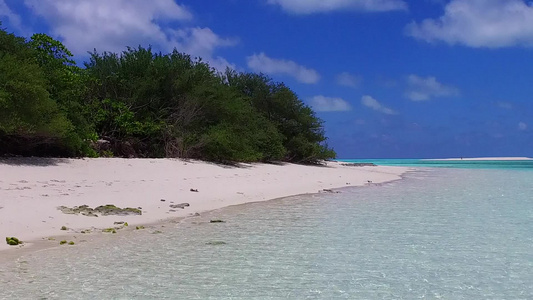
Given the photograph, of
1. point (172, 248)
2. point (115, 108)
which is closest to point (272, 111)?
point (115, 108)

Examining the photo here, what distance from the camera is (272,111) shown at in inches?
1452

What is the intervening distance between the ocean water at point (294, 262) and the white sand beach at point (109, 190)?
1.07 m

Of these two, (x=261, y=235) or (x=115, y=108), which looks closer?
(x=261, y=235)

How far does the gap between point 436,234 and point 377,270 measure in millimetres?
3127

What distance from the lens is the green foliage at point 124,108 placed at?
1418cm

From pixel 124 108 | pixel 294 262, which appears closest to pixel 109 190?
pixel 294 262

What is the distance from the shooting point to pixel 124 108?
22016mm

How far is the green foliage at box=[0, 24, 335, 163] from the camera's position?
46.5 ft

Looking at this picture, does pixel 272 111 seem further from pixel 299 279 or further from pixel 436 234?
pixel 299 279

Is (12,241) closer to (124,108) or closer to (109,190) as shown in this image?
(109,190)

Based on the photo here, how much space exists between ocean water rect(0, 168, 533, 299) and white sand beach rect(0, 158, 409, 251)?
1.07 metres

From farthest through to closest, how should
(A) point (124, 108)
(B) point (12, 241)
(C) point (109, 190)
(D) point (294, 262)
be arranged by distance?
(A) point (124, 108) < (C) point (109, 190) < (B) point (12, 241) < (D) point (294, 262)

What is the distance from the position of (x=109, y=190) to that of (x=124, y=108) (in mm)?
10955

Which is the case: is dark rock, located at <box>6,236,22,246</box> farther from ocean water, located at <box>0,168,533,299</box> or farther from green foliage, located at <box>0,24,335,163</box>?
green foliage, located at <box>0,24,335,163</box>
